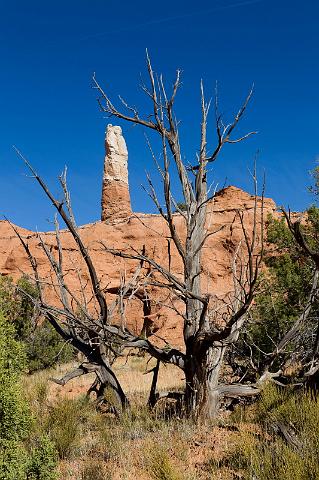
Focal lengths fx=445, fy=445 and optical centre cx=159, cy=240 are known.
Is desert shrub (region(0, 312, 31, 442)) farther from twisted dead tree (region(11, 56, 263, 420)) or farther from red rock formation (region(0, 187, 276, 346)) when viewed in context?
red rock formation (region(0, 187, 276, 346))

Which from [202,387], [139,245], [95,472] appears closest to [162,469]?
[95,472]

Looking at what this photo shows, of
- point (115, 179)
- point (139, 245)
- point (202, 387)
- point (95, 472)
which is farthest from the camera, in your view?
point (115, 179)

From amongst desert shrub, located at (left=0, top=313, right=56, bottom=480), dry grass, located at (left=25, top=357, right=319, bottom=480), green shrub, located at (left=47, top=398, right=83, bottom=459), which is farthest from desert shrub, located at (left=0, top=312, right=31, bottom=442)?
green shrub, located at (left=47, top=398, right=83, bottom=459)

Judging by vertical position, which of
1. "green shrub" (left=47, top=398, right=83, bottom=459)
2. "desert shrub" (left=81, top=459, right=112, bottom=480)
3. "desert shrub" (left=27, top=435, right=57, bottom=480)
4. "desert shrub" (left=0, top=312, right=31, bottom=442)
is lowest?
"desert shrub" (left=81, top=459, right=112, bottom=480)

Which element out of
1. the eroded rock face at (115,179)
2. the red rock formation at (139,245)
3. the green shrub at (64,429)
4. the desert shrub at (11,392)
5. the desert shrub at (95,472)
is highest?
the eroded rock face at (115,179)

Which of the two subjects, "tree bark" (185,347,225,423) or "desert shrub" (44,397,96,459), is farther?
"tree bark" (185,347,225,423)

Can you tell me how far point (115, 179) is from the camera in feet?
81.9

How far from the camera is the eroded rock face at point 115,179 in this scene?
2488 centimetres

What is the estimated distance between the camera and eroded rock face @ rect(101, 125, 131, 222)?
979 inches

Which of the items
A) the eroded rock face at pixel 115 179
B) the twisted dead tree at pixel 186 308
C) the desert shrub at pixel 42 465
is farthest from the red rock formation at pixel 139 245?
the desert shrub at pixel 42 465

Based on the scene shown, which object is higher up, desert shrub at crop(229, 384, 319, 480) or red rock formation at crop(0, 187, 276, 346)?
red rock formation at crop(0, 187, 276, 346)

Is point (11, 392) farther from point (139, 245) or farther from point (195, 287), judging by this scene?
point (139, 245)

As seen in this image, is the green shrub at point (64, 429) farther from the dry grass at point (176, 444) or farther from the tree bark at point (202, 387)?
the tree bark at point (202, 387)

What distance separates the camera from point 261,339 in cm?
913
